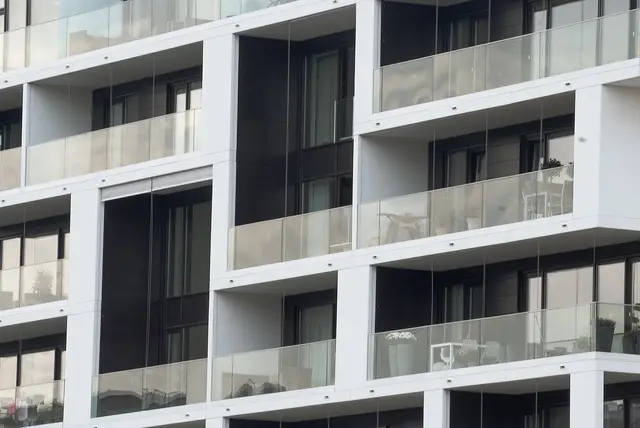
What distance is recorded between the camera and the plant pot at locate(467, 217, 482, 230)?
57.6 m

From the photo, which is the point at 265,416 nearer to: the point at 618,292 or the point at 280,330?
the point at 280,330

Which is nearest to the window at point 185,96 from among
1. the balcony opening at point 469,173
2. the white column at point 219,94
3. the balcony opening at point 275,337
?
the white column at point 219,94

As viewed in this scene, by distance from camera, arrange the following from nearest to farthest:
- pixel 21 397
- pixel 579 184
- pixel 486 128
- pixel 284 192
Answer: pixel 579 184, pixel 486 128, pixel 284 192, pixel 21 397

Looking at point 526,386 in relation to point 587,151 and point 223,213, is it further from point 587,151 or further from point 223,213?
point 223,213

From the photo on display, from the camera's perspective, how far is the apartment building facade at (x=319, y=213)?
5597 cm

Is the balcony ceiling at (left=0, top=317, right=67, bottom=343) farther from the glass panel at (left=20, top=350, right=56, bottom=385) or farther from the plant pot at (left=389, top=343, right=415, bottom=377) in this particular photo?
the plant pot at (left=389, top=343, right=415, bottom=377)

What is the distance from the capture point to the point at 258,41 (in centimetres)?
6397

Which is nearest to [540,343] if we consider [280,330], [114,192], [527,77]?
[527,77]

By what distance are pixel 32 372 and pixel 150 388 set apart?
6.72 meters

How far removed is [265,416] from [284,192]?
5.46 meters

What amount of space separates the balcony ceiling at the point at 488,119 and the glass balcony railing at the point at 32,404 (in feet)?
40.2

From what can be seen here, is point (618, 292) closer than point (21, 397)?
Yes

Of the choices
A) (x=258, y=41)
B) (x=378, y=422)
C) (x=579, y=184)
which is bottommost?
(x=378, y=422)

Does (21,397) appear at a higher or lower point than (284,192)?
lower
